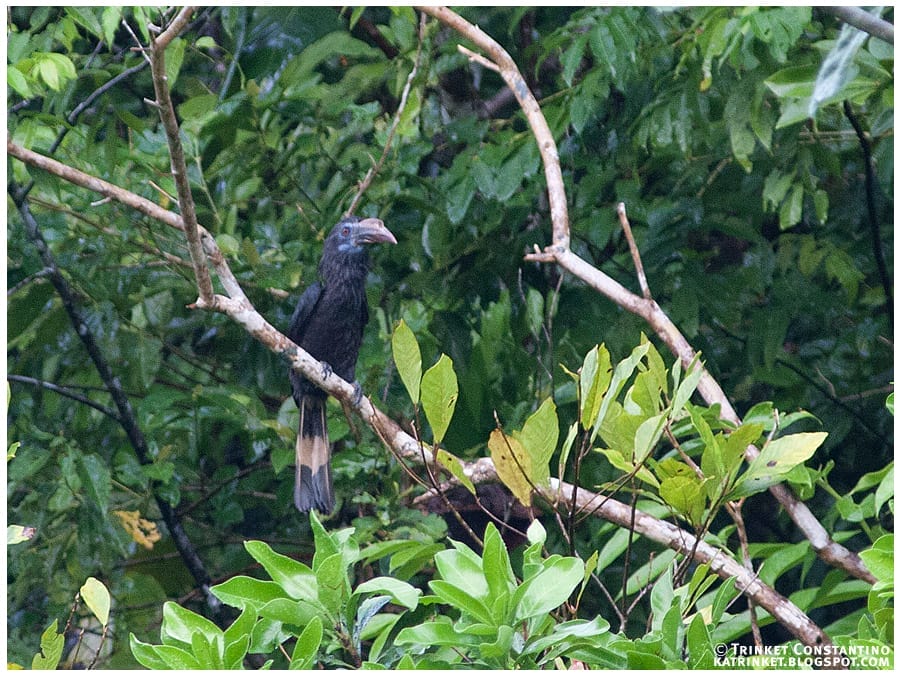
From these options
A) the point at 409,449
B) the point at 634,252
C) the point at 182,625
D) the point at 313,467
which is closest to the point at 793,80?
the point at 634,252

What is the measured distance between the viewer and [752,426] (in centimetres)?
143

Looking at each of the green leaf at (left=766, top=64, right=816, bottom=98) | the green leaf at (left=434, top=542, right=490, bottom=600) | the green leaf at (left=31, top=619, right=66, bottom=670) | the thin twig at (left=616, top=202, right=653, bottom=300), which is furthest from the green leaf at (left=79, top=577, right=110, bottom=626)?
the green leaf at (left=766, top=64, right=816, bottom=98)

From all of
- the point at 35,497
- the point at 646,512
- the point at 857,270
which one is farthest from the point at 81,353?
the point at 857,270

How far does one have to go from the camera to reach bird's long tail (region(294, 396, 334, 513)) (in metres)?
2.89

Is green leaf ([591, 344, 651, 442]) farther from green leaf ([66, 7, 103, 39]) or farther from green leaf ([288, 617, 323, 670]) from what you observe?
green leaf ([66, 7, 103, 39])

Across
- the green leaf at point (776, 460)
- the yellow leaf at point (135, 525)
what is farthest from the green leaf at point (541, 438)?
the yellow leaf at point (135, 525)

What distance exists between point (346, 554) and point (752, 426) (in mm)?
576

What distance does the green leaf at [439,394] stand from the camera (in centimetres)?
147

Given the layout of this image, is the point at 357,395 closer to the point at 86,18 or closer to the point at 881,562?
the point at 86,18

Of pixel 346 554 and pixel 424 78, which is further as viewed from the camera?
pixel 424 78

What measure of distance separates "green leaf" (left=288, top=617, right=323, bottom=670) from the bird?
1536 millimetres

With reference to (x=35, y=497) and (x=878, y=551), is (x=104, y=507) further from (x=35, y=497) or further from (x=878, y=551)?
(x=878, y=551)

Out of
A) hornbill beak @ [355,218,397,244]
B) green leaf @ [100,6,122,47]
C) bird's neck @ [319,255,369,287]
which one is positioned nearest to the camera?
green leaf @ [100,6,122,47]

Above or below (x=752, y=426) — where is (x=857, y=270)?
below
